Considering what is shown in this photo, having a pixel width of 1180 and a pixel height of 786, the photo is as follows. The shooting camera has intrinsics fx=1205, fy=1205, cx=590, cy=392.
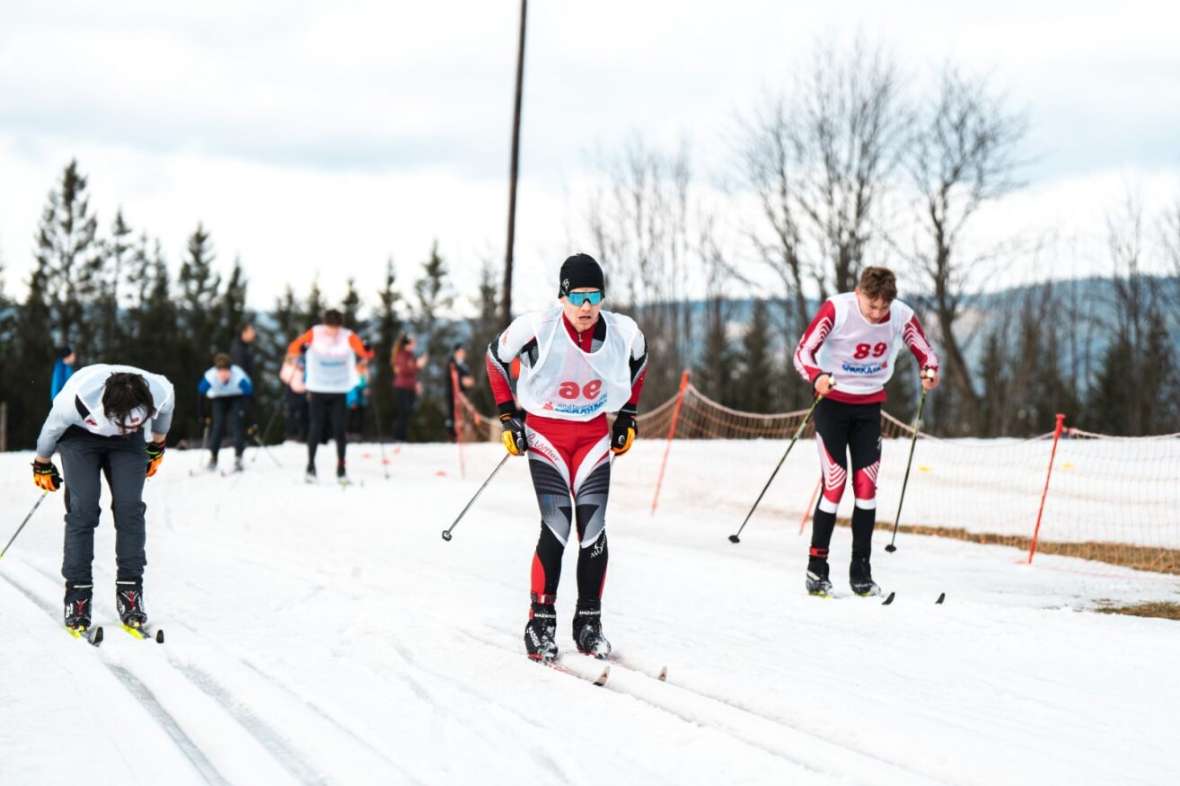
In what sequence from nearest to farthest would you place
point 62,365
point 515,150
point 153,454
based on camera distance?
point 153,454 < point 62,365 < point 515,150

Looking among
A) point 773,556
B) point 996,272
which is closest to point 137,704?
point 773,556

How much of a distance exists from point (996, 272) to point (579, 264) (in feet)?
89.0

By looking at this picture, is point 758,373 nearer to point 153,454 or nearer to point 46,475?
point 153,454

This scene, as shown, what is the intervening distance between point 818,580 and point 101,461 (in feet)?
13.4

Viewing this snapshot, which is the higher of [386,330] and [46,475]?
[386,330]

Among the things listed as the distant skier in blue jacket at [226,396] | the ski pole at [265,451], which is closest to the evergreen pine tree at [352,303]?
the ski pole at [265,451]

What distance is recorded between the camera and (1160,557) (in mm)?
10359

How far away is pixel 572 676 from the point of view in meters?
5.03

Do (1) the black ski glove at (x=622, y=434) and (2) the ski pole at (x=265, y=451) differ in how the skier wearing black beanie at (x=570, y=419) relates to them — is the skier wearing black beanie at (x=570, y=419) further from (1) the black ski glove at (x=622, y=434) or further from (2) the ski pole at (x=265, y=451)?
(2) the ski pole at (x=265, y=451)

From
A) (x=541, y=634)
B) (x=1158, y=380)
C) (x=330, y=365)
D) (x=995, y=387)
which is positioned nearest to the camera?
(x=541, y=634)

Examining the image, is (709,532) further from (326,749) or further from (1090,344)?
(1090,344)

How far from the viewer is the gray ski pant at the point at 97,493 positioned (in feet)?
19.7

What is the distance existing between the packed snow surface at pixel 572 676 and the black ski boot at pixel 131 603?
95 millimetres

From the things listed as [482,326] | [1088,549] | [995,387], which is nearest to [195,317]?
[482,326]
